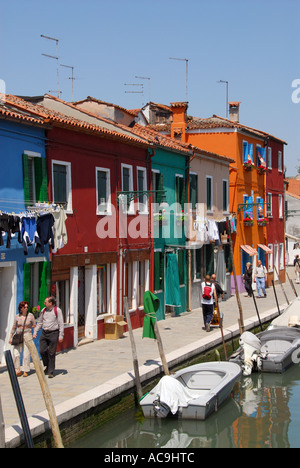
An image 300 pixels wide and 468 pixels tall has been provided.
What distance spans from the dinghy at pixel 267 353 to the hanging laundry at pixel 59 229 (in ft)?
19.2

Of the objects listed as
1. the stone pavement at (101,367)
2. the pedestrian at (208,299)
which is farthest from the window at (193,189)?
the pedestrian at (208,299)

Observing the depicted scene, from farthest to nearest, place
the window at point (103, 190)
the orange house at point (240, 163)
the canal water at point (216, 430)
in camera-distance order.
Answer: the orange house at point (240, 163) → the window at point (103, 190) → the canal water at point (216, 430)

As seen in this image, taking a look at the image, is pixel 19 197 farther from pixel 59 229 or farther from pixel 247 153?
pixel 247 153

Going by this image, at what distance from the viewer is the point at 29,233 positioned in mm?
15516

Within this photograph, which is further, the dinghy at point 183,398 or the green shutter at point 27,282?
the green shutter at point 27,282

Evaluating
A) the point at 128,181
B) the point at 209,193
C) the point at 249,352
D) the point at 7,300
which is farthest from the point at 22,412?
the point at 209,193

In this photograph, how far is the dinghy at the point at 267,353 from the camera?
19125 millimetres

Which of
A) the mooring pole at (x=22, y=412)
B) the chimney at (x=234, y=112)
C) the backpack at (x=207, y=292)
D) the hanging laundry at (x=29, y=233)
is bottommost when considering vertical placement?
the mooring pole at (x=22, y=412)

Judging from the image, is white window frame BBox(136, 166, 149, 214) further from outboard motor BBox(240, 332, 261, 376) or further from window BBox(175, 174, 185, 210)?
outboard motor BBox(240, 332, 261, 376)

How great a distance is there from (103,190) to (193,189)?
323 inches

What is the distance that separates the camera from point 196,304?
2833 cm

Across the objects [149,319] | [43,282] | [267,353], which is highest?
[43,282]

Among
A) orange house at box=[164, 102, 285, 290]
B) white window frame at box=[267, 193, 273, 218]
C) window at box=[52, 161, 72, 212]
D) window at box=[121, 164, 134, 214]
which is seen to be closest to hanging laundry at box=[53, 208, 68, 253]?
window at box=[52, 161, 72, 212]

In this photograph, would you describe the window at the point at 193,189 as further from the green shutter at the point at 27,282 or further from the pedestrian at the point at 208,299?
the green shutter at the point at 27,282
